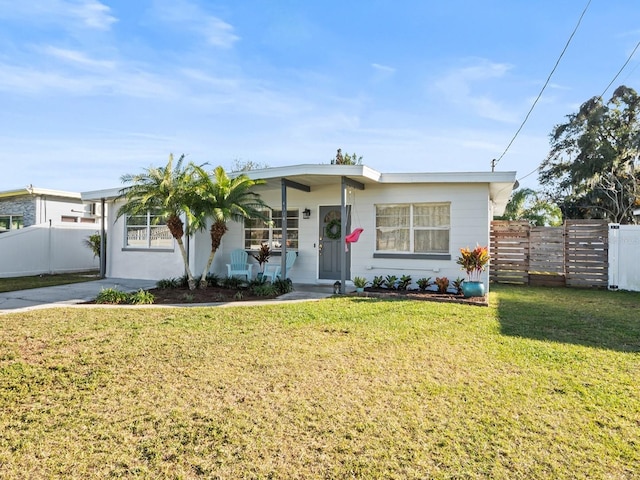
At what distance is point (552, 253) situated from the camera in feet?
36.5

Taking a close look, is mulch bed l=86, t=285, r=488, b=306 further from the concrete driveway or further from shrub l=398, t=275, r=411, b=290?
the concrete driveway

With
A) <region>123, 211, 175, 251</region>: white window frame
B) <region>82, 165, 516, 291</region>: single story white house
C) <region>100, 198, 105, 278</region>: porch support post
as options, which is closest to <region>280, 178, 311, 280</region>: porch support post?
<region>82, 165, 516, 291</region>: single story white house

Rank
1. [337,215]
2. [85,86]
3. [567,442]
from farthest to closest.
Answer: [337,215] < [85,86] < [567,442]

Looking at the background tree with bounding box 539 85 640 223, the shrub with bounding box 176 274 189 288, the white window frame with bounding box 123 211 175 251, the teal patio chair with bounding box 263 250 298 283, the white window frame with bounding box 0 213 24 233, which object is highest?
the background tree with bounding box 539 85 640 223

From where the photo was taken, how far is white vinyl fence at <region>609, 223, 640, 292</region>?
32.5 feet

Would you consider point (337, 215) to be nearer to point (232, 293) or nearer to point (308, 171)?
point (308, 171)

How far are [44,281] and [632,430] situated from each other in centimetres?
1331

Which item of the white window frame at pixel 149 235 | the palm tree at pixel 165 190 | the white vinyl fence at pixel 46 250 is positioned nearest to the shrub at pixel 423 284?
the palm tree at pixel 165 190

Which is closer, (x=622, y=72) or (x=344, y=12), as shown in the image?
(x=344, y=12)

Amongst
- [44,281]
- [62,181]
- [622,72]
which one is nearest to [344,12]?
[622,72]

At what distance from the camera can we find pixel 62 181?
2033 centimetres

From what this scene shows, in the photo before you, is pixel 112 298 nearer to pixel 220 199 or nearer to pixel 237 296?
pixel 237 296

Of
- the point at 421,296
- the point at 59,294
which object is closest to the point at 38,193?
the point at 59,294

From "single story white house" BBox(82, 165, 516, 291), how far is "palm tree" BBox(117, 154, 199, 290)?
1600 millimetres
